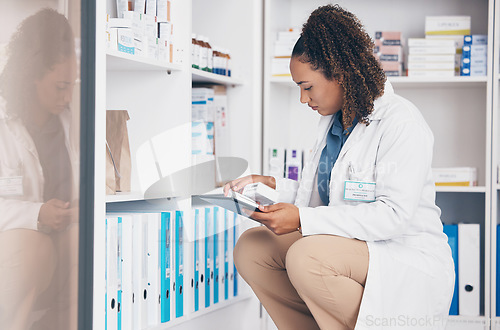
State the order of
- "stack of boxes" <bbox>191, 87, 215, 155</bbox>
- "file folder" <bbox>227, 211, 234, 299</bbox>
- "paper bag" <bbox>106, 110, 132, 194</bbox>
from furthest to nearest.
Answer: "file folder" <bbox>227, 211, 234, 299</bbox> < "stack of boxes" <bbox>191, 87, 215, 155</bbox> < "paper bag" <bbox>106, 110, 132, 194</bbox>

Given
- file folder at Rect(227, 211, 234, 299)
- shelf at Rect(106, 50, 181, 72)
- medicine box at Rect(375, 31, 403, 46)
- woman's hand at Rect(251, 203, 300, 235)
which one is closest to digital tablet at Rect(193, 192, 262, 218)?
woman's hand at Rect(251, 203, 300, 235)

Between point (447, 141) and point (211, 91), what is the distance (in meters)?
1.16

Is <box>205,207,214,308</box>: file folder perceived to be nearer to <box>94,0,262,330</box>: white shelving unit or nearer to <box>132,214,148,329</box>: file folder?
<box>94,0,262,330</box>: white shelving unit

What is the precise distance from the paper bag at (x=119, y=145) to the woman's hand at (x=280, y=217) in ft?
1.48

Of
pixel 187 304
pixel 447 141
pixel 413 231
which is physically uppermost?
pixel 447 141

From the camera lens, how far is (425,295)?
1.59 m

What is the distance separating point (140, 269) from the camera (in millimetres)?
1803

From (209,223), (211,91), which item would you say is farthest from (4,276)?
(211,91)

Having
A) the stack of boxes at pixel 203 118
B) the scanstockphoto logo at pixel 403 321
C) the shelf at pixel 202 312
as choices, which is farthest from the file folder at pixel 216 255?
the scanstockphoto logo at pixel 403 321

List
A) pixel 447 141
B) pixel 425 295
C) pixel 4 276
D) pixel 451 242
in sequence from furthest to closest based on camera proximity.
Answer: pixel 447 141
pixel 451 242
pixel 425 295
pixel 4 276

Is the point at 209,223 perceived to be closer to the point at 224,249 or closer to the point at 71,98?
the point at 224,249

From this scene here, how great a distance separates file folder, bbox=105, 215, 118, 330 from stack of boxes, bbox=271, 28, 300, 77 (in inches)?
45.9

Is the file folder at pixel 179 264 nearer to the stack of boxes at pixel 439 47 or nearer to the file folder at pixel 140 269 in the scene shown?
the file folder at pixel 140 269

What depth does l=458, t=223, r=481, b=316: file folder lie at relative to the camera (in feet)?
8.13
